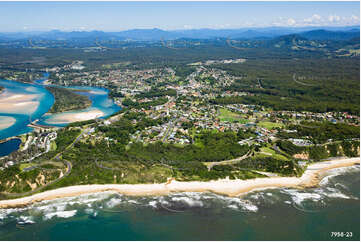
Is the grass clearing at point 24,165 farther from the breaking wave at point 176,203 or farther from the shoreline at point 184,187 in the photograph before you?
the breaking wave at point 176,203

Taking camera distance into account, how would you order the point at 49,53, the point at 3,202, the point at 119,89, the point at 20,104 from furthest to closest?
1. the point at 49,53
2. the point at 119,89
3. the point at 20,104
4. the point at 3,202

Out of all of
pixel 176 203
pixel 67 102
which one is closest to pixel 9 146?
pixel 67 102

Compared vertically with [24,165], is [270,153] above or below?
below

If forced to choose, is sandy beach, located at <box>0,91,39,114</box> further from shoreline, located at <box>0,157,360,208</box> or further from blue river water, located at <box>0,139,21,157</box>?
shoreline, located at <box>0,157,360,208</box>

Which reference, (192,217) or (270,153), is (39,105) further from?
(270,153)

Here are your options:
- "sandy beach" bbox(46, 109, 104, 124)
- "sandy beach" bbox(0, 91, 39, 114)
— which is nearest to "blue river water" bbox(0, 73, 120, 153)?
"sandy beach" bbox(0, 91, 39, 114)

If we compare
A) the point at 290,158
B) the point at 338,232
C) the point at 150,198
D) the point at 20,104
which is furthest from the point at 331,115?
the point at 20,104

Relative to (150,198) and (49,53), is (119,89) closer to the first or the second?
(150,198)
